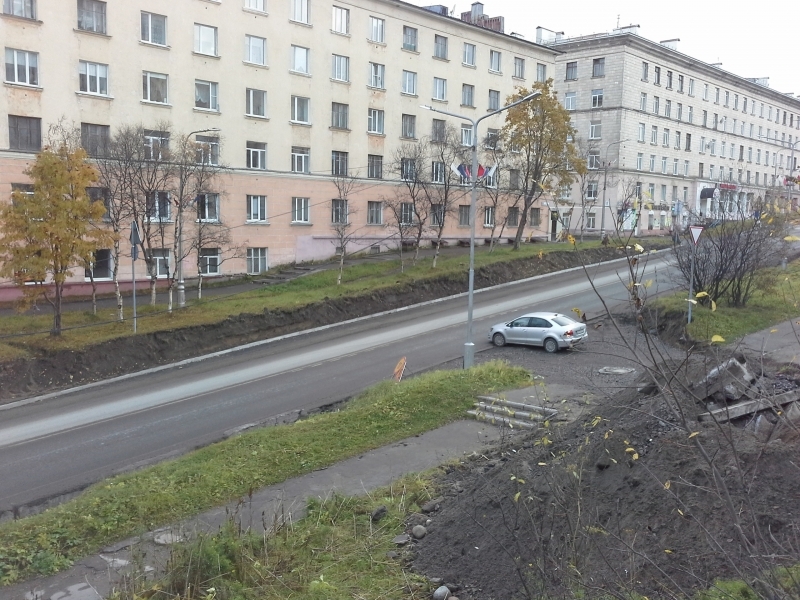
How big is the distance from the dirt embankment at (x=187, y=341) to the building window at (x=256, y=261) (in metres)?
8.20

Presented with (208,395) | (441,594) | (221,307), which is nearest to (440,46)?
(221,307)

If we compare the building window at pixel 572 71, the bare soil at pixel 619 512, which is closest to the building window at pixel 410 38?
the building window at pixel 572 71

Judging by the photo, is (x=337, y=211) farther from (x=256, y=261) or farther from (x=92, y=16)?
(x=92, y=16)

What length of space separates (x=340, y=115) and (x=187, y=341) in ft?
61.9

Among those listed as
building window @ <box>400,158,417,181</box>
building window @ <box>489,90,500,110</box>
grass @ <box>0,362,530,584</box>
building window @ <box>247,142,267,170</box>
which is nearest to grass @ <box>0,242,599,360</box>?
building window @ <box>400,158,417,181</box>

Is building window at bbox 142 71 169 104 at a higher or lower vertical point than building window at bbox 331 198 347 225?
higher

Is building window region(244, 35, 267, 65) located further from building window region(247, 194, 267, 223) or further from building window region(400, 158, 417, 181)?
building window region(400, 158, 417, 181)

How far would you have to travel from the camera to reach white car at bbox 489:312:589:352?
2433 cm

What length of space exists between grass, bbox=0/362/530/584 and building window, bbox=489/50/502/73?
3287cm

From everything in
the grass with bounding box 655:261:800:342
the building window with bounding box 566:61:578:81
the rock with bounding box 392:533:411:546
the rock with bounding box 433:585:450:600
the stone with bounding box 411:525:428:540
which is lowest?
the rock with bounding box 392:533:411:546

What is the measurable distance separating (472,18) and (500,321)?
3005 cm

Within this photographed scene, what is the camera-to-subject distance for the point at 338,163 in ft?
130

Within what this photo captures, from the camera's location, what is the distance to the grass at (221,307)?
23344mm

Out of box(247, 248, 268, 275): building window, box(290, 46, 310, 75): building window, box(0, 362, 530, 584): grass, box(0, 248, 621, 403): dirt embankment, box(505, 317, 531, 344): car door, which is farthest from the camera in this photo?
box(290, 46, 310, 75): building window
